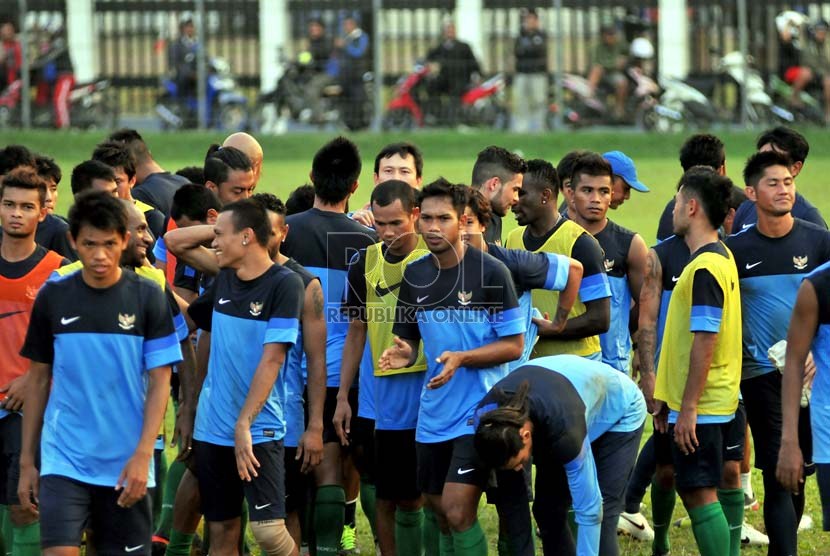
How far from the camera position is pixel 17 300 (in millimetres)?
7039

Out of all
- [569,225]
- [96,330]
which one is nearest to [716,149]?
[569,225]

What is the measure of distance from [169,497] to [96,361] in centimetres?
222

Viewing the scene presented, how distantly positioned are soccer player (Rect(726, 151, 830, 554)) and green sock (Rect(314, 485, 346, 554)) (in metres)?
2.18

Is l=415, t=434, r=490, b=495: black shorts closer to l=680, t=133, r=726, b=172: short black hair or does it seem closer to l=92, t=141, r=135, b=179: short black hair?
l=92, t=141, r=135, b=179: short black hair

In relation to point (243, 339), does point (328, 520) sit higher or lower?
lower

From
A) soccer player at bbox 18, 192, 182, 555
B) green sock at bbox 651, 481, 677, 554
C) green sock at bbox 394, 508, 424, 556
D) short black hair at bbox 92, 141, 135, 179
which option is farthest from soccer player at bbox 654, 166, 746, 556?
short black hair at bbox 92, 141, 135, 179

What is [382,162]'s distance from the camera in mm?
8664

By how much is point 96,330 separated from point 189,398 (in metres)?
0.96

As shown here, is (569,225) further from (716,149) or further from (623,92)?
(623,92)

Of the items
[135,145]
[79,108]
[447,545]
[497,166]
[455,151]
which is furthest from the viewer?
[79,108]

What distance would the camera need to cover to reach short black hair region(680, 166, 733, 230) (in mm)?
7414

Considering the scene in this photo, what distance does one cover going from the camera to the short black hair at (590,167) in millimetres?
8320

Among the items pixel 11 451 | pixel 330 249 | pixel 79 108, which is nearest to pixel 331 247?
pixel 330 249

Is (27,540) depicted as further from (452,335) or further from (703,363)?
(703,363)
